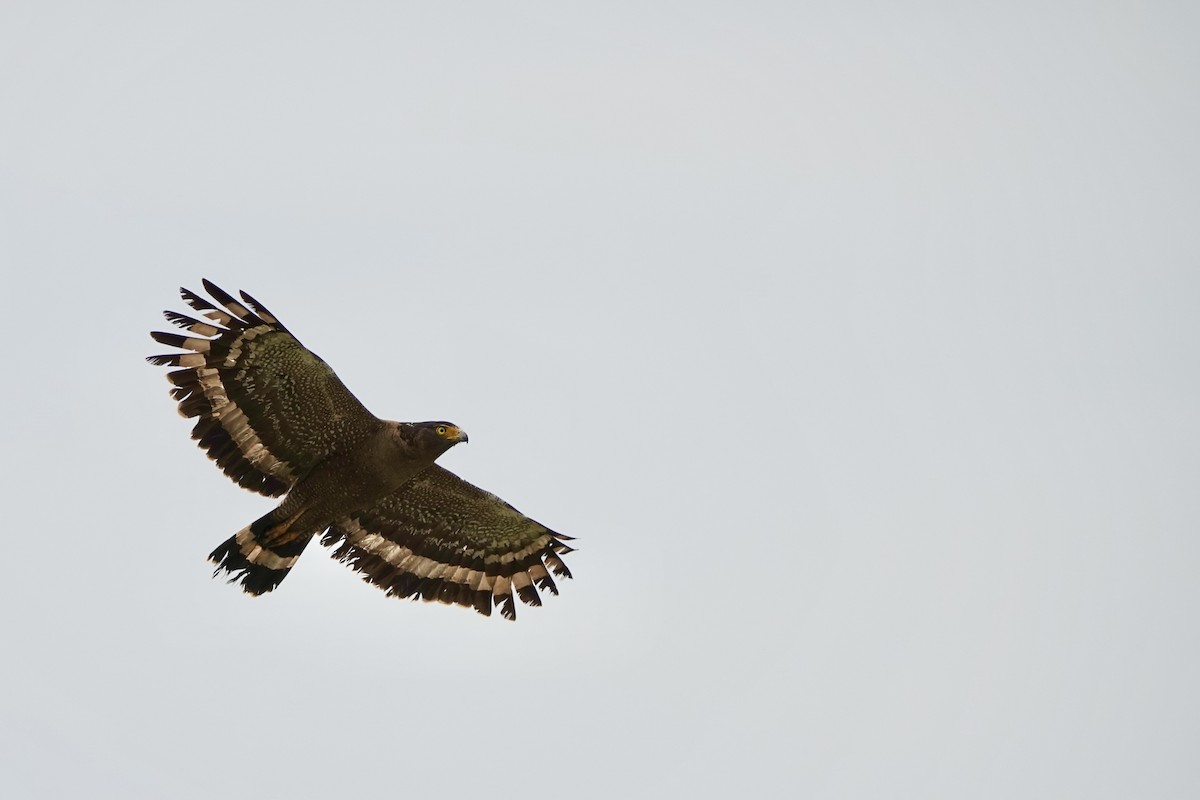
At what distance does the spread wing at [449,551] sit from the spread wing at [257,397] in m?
1.81

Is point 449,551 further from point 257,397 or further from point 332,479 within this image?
point 257,397

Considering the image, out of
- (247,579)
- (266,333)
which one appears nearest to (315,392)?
(266,333)

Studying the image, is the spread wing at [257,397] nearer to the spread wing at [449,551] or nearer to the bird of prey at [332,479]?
the bird of prey at [332,479]

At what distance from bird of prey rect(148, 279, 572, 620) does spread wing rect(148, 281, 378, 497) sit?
0.01 m

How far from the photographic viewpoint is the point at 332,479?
1081 inches

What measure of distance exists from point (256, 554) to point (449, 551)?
3.03m

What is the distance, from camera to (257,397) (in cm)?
2711

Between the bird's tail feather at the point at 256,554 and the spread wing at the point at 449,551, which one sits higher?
the spread wing at the point at 449,551

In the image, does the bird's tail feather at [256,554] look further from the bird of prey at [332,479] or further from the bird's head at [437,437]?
the bird's head at [437,437]

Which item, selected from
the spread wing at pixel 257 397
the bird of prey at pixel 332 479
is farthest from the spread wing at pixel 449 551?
the spread wing at pixel 257 397

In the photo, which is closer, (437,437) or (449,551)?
(437,437)

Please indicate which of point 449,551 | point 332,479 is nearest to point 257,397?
point 332,479

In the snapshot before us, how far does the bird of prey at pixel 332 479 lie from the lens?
26.7m

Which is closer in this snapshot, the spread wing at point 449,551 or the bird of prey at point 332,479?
the bird of prey at point 332,479
